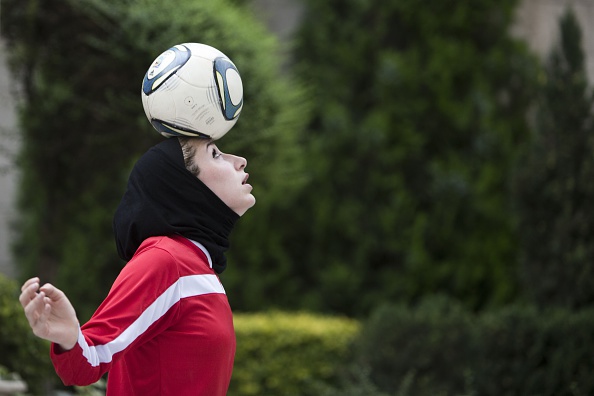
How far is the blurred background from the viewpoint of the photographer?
6293 mm

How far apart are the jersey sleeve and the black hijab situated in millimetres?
116

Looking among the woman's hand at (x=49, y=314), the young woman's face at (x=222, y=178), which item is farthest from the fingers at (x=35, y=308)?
the young woman's face at (x=222, y=178)

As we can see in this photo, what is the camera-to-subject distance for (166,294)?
2689 mm

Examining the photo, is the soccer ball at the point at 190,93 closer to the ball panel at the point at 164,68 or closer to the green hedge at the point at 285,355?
the ball panel at the point at 164,68

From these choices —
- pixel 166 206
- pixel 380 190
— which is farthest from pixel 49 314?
pixel 380 190

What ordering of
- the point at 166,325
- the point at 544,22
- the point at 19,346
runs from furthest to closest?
the point at 544,22, the point at 19,346, the point at 166,325

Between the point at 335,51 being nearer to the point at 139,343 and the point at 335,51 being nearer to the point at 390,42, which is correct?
the point at 390,42

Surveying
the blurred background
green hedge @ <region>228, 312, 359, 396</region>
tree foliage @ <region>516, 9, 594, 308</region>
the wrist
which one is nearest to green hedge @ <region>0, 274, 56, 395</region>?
the blurred background

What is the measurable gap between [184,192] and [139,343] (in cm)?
44

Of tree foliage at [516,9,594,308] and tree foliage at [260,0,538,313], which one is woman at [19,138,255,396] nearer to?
tree foliage at [516,9,594,308]

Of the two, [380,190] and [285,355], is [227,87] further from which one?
[380,190]

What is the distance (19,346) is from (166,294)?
2.75 meters

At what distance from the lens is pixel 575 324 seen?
20.2 ft

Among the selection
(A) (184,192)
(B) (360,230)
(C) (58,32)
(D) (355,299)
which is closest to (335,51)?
(B) (360,230)
